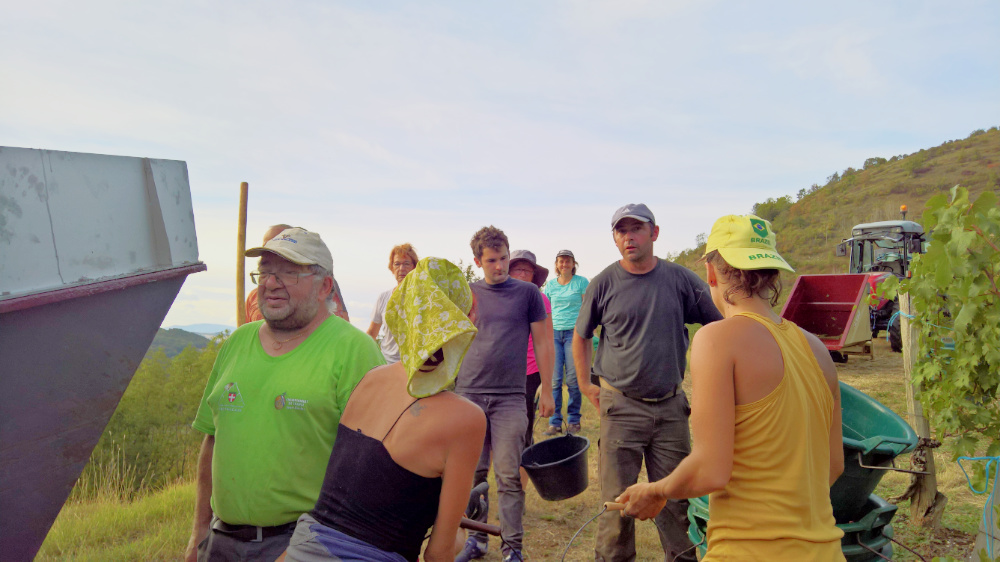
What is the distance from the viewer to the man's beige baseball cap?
2.48 metres

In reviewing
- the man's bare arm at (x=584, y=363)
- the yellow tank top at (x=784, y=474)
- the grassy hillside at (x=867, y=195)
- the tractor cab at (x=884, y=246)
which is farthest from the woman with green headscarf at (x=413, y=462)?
the grassy hillside at (x=867, y=195)

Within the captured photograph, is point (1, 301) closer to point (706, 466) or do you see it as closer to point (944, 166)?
point (706, 466)

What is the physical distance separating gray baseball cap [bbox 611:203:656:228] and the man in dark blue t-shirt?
3.32ft

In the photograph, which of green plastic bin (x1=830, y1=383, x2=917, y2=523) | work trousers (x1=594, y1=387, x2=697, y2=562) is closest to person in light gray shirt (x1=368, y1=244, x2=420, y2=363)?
work trousers (x1=594, y1=387, x2=697, y2=562)

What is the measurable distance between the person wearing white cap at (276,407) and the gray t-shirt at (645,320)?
167 centimetres

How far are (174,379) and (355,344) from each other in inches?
909

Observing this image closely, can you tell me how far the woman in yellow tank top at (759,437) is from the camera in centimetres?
170

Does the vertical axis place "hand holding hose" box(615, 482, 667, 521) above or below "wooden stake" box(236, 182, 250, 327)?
below

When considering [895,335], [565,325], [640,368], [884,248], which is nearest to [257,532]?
[640,368]

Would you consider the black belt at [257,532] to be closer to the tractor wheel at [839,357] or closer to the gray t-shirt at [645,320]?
the gray t-shirt at [645,320]

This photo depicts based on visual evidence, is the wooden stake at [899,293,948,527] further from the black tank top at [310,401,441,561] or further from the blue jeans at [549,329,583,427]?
the black tank top at [310,401,441,561]

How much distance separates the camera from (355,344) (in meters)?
2.48

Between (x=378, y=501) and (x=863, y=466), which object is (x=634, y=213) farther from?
(x=378, y=501)

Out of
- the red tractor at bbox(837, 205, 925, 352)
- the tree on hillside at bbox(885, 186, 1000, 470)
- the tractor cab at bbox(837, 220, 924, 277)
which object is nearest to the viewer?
the tree on hillside at bbox(885, 186, 1000, 470)
